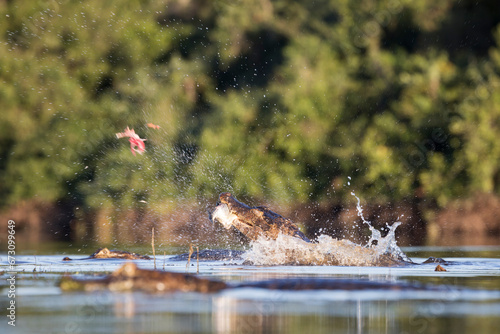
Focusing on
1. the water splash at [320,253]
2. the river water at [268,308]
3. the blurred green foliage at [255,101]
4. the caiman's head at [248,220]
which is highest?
the blurred green foliage at [255,101]

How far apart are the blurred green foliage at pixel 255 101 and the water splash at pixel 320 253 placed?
12169 millimetres

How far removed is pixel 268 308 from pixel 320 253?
16.2ft

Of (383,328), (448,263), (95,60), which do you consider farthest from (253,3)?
(383,328)

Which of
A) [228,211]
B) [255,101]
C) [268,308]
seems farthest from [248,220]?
[255,101]

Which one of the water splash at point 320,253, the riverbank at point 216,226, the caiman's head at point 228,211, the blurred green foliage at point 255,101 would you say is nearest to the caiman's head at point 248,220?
the caiman's head at point 228,211

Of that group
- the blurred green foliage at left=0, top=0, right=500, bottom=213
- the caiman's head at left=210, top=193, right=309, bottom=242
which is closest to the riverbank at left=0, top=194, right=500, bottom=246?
the blurred green foliage at left=0, top=0, right=500, bottom=213

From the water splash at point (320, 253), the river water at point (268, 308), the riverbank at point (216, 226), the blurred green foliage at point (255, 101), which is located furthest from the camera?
the blurred green foliage at point (255, 101)

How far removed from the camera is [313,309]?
9.08 m

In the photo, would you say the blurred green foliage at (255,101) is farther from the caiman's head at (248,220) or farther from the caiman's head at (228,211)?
the caiman's head at (228,211)

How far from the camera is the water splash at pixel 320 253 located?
45.7 feet

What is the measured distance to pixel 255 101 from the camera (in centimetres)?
2923

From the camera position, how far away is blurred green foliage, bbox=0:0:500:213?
2683 cm

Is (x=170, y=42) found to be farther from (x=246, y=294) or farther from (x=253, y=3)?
(x=246, y=294)

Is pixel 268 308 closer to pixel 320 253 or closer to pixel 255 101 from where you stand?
pixel 320 253
